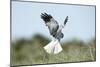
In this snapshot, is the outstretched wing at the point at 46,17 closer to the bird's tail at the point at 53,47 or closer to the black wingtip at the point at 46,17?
the black wingtip at the point at 46,17

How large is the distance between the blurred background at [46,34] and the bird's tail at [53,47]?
0.05 meters

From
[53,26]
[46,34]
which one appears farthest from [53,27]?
[46,34]

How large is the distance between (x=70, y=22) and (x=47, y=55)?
0.55 metres

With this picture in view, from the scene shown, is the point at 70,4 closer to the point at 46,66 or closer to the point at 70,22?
the point at 70,22

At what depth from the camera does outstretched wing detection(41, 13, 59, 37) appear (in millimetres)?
2623

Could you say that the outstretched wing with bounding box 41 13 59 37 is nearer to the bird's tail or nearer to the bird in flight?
the bird in flight

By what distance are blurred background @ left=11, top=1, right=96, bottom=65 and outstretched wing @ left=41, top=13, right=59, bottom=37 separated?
0.05 meters

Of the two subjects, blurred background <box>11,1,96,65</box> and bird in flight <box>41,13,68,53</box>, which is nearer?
blurred background <box>11,1,96,65</box>

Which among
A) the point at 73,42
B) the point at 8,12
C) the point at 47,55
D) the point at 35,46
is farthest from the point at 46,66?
the point at 8,12

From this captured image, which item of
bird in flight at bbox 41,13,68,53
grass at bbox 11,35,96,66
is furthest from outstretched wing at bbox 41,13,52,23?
grass at bbox 11,35,96,66

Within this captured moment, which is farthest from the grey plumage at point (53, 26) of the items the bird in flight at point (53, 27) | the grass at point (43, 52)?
the grass at point (43, 52)

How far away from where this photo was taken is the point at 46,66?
104 inches

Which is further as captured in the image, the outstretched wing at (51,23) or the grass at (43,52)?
the outstretched wing at (51,23)

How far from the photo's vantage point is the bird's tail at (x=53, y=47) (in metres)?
2.62
